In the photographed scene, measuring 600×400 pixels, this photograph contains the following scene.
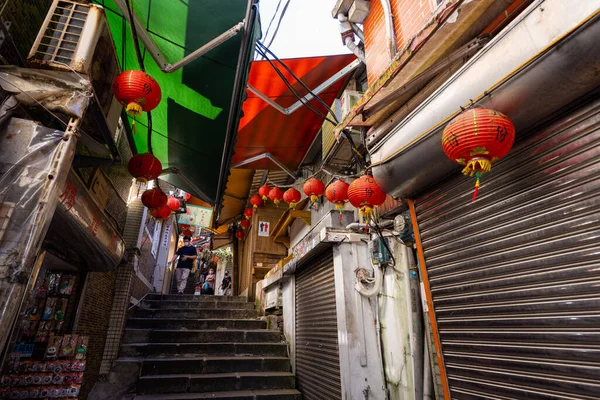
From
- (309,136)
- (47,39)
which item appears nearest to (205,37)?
(47,39)

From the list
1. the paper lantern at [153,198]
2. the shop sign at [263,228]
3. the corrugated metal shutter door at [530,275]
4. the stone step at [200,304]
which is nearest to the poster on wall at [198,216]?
the shop sign at [263,228]

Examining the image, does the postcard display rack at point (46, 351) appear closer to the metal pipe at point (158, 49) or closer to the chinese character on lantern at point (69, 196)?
the chinese character on lantern at point (69, 196)

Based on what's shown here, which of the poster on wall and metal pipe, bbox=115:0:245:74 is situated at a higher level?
the poster on wall

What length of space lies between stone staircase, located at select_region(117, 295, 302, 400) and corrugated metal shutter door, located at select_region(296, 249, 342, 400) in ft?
1.82

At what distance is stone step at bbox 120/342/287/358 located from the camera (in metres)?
7.18

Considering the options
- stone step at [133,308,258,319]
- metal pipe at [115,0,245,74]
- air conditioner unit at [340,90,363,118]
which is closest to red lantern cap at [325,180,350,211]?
air conditioner unit at [340,90,363,118]

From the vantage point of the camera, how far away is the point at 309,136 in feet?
33.1

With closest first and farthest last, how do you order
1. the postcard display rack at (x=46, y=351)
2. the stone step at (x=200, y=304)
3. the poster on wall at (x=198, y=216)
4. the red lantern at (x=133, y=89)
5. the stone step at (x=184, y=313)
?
1. the red lantern at (x=133, y=89)
2. the postcard display rack at (x=46, y=351)
3. the stone step at (x=184, y=313)
4. the stone step at (x=200, y=304)
5. the poster on wall at (x=198, y=216)

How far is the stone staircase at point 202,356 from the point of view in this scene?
637 centimetres

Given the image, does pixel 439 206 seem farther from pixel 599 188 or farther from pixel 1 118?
pixel 1 118

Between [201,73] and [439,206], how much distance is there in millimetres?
4449

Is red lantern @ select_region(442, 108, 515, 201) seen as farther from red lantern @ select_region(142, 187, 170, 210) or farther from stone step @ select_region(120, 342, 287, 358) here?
stone step @ select_region(120, 342, 287, 358)

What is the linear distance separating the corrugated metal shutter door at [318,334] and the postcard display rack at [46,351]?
4.18 meters

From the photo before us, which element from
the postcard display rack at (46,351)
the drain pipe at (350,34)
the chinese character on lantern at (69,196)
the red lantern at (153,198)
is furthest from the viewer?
the drain pipe at (350,34)
